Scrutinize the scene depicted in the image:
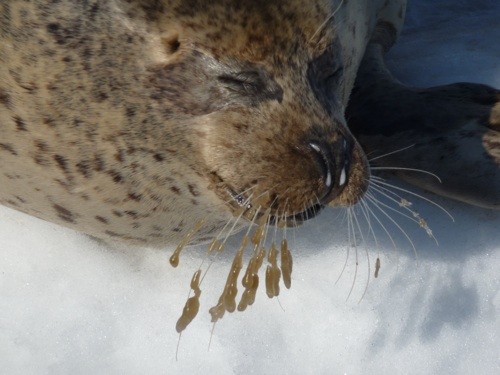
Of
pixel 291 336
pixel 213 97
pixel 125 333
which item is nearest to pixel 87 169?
pixel 213 97

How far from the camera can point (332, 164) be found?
2359 millimetres

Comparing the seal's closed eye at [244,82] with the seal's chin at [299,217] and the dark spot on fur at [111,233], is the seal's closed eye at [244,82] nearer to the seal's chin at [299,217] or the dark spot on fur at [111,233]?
the seal's chin at [299,217]

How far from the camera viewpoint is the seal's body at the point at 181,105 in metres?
2.34

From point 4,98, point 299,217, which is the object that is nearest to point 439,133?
point 299,217

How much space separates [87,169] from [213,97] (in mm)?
452

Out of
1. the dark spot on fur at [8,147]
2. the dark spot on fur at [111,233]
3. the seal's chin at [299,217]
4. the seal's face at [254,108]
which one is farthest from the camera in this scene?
the dark spot on fur at [111,233]

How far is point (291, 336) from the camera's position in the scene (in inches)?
114

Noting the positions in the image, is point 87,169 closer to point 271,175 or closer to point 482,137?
point 271,175

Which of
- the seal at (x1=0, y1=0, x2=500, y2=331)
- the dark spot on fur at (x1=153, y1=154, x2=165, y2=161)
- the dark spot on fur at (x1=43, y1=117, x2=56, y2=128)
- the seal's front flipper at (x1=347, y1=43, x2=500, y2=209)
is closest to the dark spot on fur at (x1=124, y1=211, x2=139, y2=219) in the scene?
the seal at (x1=0, y1=0, x2=500, y2=331)

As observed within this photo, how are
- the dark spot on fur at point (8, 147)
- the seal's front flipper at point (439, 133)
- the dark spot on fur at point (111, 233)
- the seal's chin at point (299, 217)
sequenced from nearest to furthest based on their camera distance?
the seal's chin at point (299, 217), the dark spot on fur at point (8, 147), the dark spot on fur at point (111, 233), the seal's front flipper at point (439, 133)

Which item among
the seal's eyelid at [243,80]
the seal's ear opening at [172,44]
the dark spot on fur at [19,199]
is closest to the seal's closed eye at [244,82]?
the seal's eyelid at [243,80]

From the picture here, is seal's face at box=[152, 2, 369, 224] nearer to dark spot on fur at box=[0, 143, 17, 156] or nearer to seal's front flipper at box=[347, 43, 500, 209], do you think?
dark spot on fur at box=[0, 143, 17, 156]

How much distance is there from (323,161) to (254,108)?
233mm

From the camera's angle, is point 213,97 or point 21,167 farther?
point 21,167
